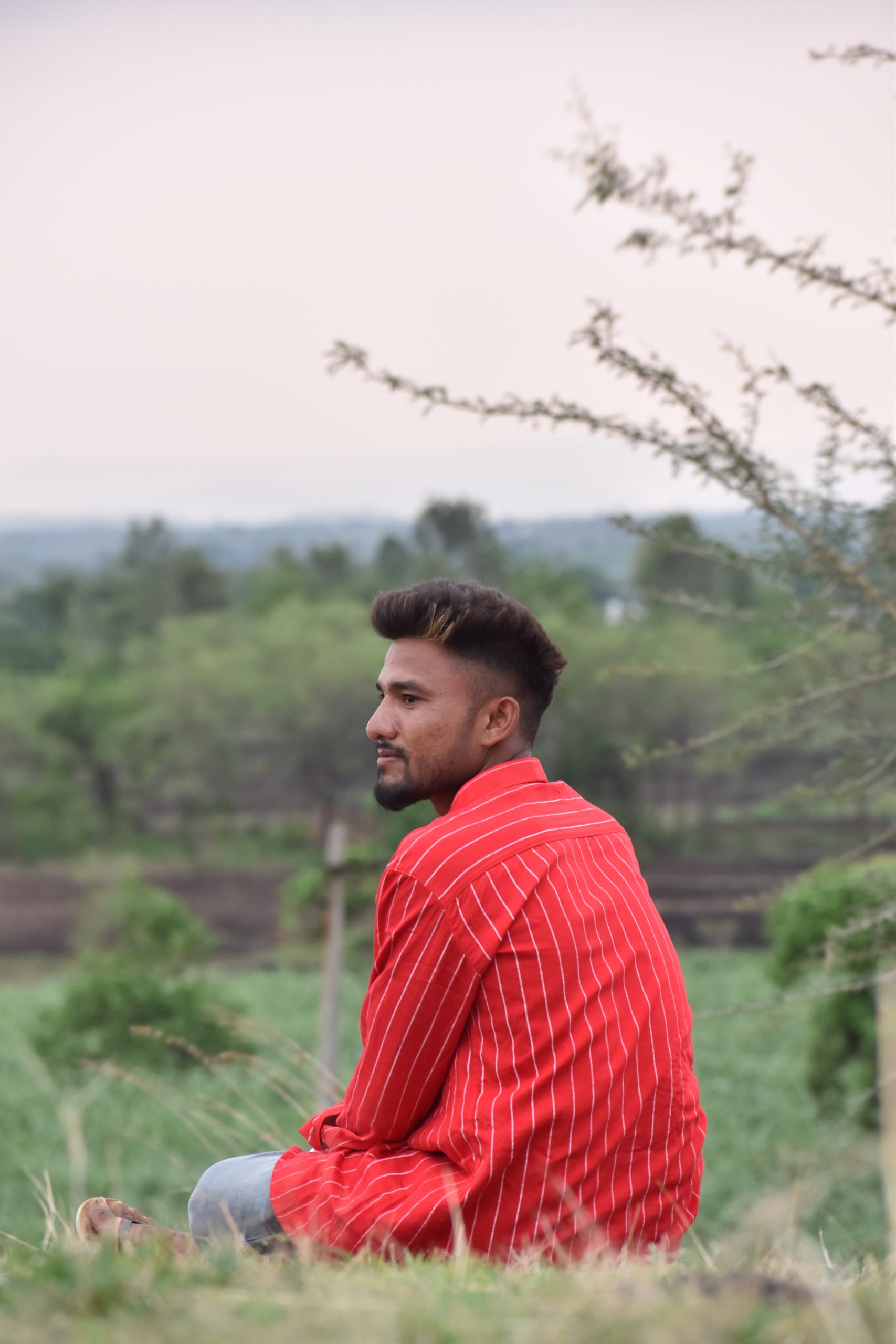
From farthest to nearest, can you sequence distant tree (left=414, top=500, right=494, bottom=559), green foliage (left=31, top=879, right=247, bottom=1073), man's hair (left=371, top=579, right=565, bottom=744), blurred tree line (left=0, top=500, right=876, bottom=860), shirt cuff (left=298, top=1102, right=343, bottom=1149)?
distant tree (left=414, top=500, right=494, bottom=559) → blurred tree line (left=0, top=500, right=876, bottom=860) → green foliage (left=31, top=879, right=247, bottom=1073) → man's hair (left=371, top=579, right=565, bottom=744) → shirt cuff (left=298, top=1102, right=343, bottom=1149)

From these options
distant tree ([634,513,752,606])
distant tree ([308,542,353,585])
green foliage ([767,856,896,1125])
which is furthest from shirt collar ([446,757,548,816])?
distant tree ([308,542,353,585])

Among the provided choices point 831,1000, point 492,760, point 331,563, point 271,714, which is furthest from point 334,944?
point 331,563

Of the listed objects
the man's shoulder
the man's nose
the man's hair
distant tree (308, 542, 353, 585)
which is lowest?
the man's shoulder

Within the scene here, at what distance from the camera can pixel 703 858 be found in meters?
34.3

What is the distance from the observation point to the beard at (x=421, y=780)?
6.23ft

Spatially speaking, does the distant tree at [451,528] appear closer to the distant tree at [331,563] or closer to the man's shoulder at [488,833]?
the distant tree at [331,563]

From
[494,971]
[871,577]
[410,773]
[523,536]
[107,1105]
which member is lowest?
[107,1105]

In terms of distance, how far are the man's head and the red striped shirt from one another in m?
0.22

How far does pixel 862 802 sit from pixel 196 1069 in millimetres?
14739

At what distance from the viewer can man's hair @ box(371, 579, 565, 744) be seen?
73.7 inches

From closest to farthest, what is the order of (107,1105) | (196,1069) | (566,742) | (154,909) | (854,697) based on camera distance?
(854,697)
(107,1105)
(196,1069)
(154,909)
(566,742)

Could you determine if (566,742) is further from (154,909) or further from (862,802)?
(862,802)

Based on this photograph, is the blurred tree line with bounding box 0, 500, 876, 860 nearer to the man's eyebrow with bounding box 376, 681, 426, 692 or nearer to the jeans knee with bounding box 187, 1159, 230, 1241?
the man's eyebrow with bounding box 376, 681, 426, 692

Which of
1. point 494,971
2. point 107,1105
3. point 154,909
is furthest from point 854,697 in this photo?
point 154,909
